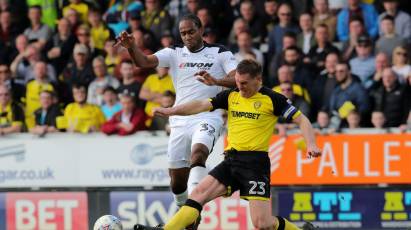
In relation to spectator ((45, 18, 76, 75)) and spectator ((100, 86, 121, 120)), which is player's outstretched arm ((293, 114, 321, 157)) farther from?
spectator ((45, 18, 76, 75))

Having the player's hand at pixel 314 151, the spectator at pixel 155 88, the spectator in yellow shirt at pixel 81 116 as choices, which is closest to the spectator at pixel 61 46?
the spectator in yellow shirt at pixel 81 116

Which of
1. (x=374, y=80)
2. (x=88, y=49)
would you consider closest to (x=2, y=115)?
(x=88, y=49)

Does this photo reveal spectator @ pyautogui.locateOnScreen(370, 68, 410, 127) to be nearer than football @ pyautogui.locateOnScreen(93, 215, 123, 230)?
No

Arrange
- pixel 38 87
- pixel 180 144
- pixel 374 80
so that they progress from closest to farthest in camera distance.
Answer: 1. pixel 180 144
2. pixel 374 80
3. pixel 38 87

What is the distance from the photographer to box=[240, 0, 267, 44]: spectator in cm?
1889

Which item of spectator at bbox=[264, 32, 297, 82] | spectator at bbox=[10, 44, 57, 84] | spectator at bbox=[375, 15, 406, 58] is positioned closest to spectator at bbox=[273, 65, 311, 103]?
spectator at bbox=[264, 32, 297, 82]

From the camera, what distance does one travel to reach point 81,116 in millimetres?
17344

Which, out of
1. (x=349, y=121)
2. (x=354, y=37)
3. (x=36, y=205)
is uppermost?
(x=354, y=37)

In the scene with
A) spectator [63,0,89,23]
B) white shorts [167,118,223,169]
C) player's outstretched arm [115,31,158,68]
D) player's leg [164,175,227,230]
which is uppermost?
spectator [63,0,89,23]

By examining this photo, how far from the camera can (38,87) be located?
60.7 feet

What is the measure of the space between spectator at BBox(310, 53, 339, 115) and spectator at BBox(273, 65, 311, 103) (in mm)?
198

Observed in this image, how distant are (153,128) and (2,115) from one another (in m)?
2.41

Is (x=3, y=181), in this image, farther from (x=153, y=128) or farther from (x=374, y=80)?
(x=374, y=80)

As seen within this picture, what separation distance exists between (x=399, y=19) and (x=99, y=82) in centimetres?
491
